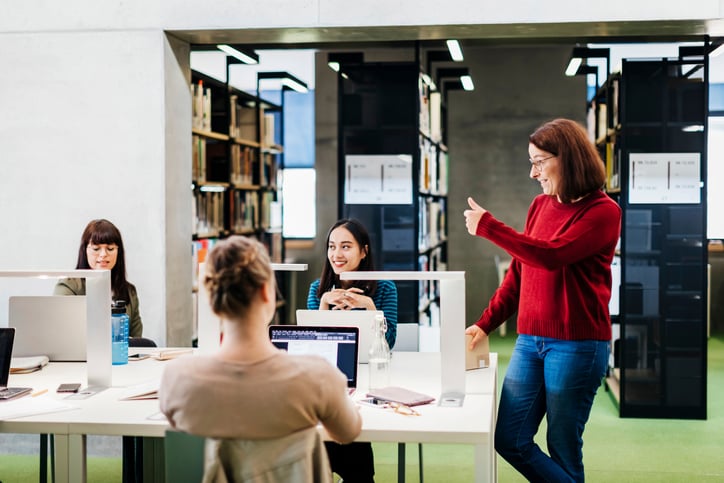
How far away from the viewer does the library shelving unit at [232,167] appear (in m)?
6.01

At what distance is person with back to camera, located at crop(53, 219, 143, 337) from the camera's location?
4133 millimetres

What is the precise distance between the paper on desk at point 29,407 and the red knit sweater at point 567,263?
1.42 meters

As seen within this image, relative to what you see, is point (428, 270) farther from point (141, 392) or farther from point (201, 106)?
point (141, 392)

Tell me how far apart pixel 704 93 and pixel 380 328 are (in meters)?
2.94

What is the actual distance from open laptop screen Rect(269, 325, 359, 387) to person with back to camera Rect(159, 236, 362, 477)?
0.86m

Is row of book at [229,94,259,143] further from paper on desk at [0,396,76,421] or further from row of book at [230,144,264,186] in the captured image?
paper on desk at [0,396,76,421]

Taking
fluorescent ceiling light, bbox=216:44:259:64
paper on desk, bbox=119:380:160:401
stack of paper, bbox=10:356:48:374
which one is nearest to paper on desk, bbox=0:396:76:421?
paper on desk, bbox=119:380:160:401

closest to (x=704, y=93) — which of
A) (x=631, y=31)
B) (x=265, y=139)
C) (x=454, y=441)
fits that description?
(x=631, y=31)

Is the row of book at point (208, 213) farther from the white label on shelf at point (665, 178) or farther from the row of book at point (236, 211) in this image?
the white label on shelf at point (665, 178)

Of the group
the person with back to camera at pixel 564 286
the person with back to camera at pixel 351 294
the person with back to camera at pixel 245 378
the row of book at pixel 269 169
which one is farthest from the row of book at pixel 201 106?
the person with back to camera at pixel 245 378

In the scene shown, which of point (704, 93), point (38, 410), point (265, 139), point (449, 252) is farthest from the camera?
point (449, 252)

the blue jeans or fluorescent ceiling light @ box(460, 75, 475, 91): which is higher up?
fluorescent ceiling light @ box(460, 75, 475, 91)

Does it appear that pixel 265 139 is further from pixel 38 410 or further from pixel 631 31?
pixel 38 410

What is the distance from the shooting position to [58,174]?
454 centimetres
